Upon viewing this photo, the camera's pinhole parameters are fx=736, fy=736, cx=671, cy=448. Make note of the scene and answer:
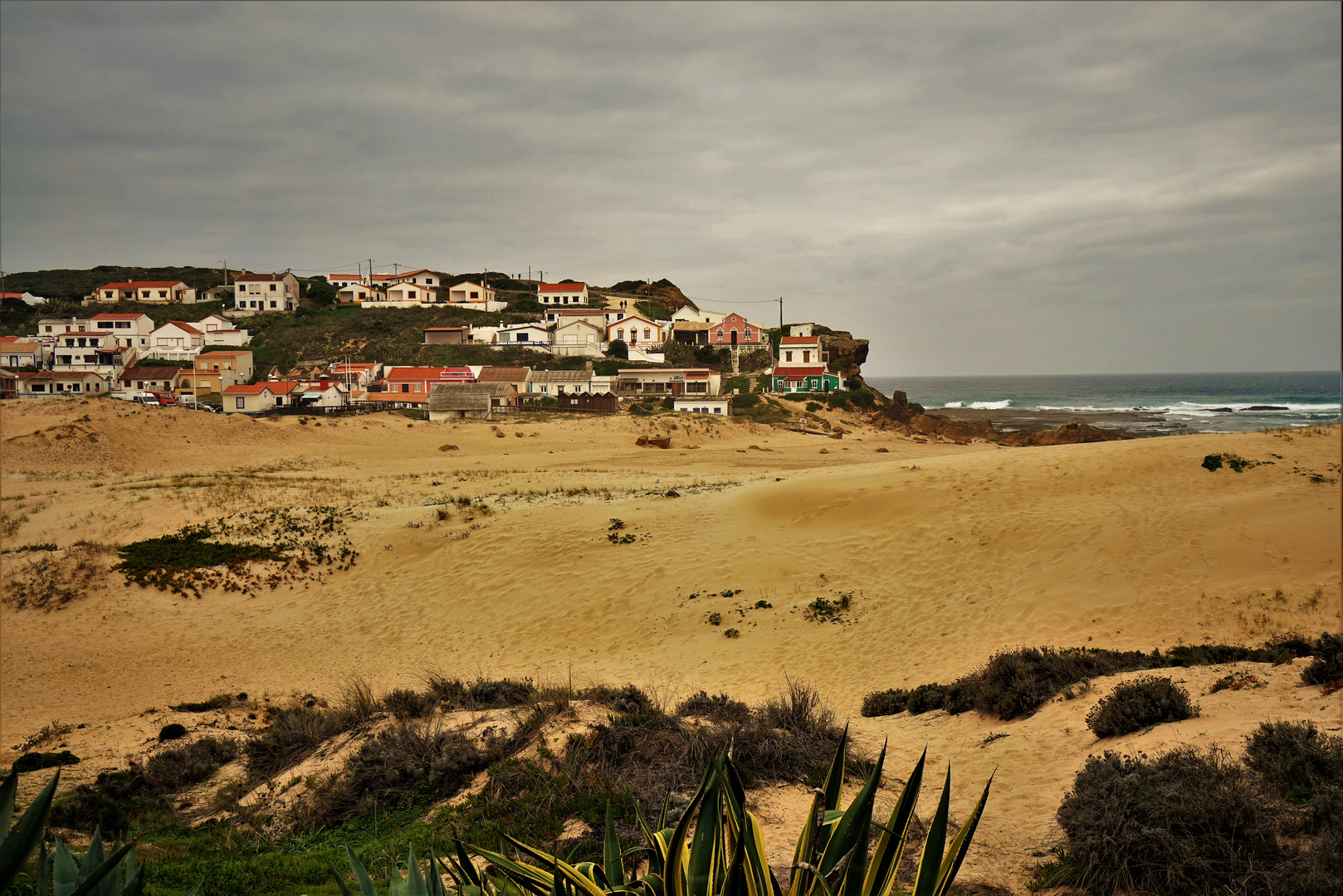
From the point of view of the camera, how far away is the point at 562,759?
285 inches

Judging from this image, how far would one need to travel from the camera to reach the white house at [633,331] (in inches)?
3012

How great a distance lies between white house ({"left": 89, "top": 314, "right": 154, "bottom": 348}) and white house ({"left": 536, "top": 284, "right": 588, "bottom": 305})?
41.8m

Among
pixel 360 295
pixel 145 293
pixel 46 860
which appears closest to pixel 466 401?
pixel 360 295

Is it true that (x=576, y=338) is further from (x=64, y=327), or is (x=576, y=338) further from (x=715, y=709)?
(x=715, y=709)

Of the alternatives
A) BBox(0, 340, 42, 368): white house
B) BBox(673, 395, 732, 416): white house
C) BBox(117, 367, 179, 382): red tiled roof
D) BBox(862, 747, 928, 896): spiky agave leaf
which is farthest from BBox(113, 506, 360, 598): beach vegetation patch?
Result: BBox(0, 340, 42, 368): white house

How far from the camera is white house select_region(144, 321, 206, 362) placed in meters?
72.8

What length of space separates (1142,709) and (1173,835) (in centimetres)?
293

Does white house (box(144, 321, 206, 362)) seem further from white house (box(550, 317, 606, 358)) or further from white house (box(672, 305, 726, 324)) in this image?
white house (box(672, 305, 726, 324))

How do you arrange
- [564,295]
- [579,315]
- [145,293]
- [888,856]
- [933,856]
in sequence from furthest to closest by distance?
[564,295] < [145,293] < [579,315] < [888,856] < [933,856]

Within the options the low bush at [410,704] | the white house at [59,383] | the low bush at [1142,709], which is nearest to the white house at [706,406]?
the low bush at [410,704]

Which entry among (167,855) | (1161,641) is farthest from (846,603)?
(167,855)

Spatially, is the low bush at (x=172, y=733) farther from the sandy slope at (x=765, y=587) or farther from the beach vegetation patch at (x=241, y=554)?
the beach vegetation patch at (x=241, y=554)

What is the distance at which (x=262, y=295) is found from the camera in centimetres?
8669

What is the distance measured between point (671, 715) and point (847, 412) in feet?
180
